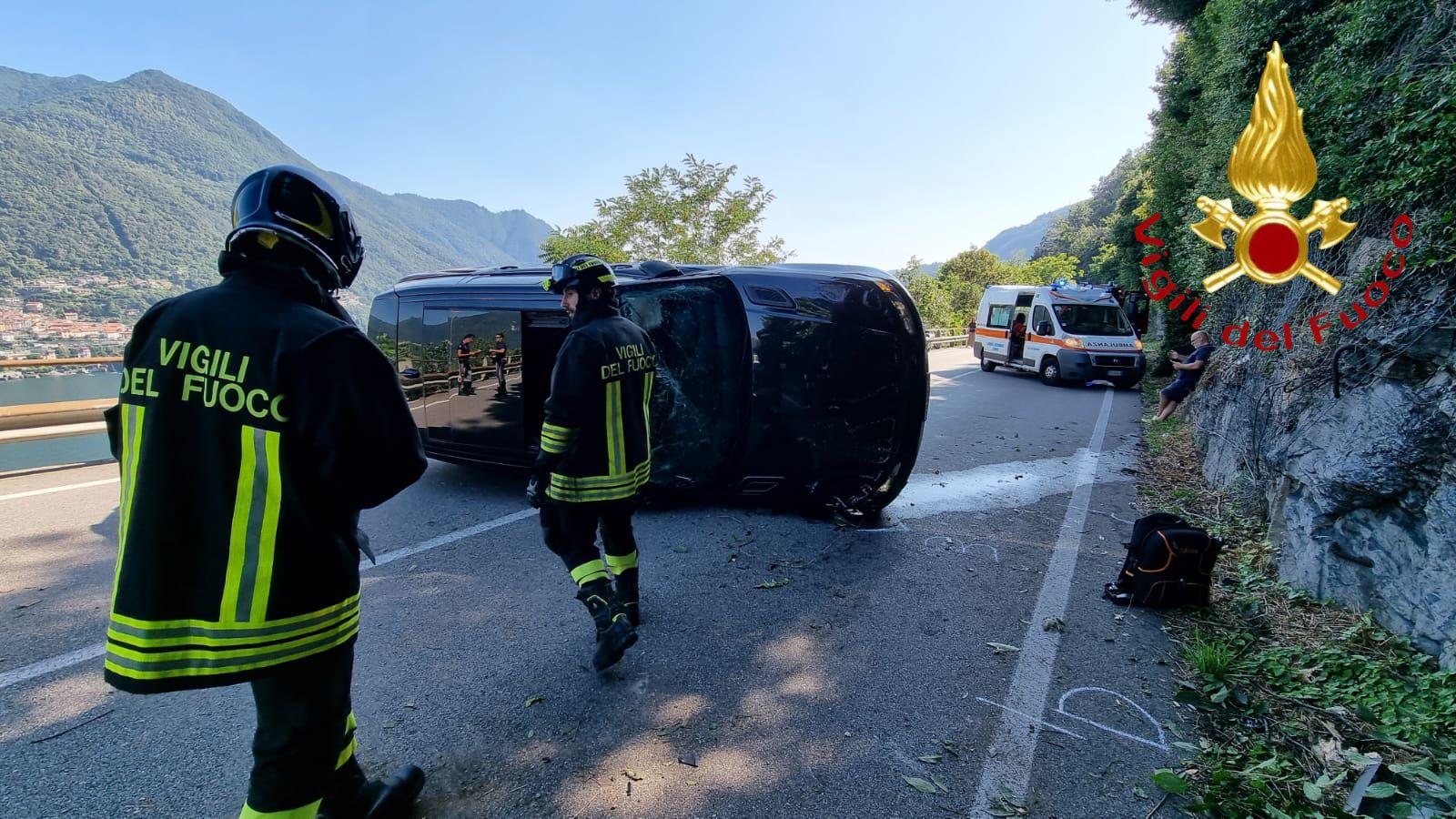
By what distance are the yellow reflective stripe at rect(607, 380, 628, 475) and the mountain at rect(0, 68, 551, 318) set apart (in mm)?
1258

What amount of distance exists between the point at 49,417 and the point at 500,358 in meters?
6.49

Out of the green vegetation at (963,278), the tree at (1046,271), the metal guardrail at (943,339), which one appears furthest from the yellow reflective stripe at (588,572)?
the tree at (1046,271)

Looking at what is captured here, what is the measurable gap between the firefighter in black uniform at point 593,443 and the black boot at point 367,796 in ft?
2.97

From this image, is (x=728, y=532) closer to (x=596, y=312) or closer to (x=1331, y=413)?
(x=596, y=312)

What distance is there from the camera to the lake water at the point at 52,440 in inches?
266

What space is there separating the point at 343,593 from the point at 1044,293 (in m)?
17.1

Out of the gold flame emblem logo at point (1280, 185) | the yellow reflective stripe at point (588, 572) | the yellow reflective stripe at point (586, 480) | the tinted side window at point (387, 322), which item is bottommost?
the yellow reflective stripe at point (588, 572)

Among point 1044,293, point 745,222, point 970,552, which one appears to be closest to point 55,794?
point 970,552

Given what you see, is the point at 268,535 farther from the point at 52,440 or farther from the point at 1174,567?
the point at 52,440

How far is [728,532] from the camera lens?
15.9 ft

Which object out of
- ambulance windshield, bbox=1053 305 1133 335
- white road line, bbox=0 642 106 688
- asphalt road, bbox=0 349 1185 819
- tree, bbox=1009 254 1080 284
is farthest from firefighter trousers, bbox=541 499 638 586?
tree, bbox=1009 254 1080 284

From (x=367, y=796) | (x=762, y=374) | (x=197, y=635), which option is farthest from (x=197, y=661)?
(x=762, y=374)

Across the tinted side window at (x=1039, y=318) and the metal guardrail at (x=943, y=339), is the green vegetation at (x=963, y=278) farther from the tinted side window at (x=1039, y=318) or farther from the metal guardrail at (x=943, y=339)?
the tinted side window at (x=1039, y=318)

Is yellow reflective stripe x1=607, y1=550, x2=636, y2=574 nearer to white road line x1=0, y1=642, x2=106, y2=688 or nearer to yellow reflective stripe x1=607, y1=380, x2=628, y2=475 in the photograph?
yellow reflective stripe x1=607, y1=380, x2=628, y2=475
